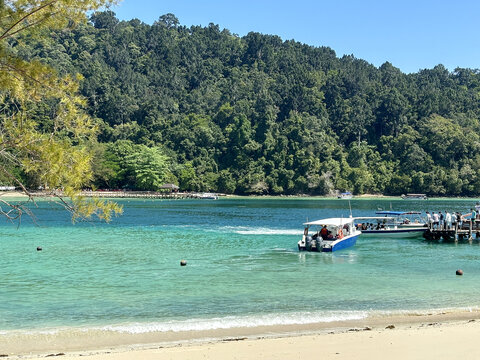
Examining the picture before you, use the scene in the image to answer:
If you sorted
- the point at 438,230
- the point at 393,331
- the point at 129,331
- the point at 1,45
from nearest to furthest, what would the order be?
1. the point at 1,45
2. the point at 393,331
3. the point at 129,331
4. the point at 438,230

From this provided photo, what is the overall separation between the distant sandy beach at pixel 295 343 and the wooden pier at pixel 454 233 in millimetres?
27950

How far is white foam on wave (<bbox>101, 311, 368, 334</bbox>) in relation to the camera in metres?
16.5

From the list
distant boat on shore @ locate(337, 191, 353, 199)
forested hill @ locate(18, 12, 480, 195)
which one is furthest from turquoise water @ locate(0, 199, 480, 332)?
distant boat on shore @ locate(337, 191, 353, 199)

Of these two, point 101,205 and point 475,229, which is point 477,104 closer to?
point 475,229

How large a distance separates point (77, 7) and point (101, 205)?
449cm

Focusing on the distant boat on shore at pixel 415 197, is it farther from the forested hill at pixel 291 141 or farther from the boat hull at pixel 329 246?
the boat hull at pixel 329 246

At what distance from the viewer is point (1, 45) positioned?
11.5 m

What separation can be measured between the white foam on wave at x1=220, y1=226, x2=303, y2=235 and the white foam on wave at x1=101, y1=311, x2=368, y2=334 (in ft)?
106

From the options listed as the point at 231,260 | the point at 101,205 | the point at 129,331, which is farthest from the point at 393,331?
the point at 231,260

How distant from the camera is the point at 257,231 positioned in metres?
52.6

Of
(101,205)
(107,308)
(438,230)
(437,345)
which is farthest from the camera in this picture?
(438,230)

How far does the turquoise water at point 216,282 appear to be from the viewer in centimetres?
1834

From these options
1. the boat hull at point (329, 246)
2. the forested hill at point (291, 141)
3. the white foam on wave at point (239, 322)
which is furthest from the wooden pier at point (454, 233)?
the forested hill at point (291, 141)

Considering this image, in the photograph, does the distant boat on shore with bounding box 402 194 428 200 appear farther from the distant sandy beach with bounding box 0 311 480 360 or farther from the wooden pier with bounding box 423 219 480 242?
the distant sandy beach with bounding box 0 311 480 360
